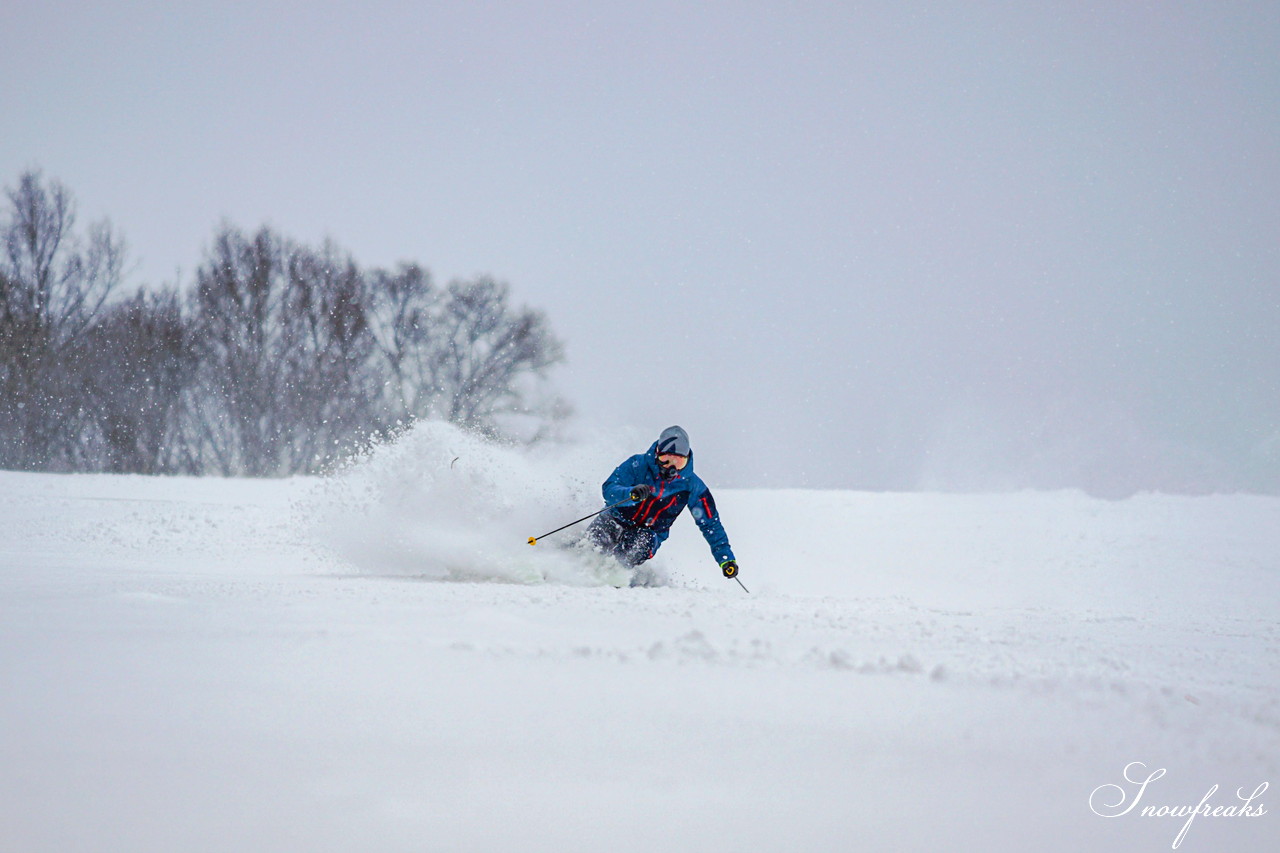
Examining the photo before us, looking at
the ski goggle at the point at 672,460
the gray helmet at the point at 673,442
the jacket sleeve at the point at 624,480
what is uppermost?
the gray helmet at the point at 673,442

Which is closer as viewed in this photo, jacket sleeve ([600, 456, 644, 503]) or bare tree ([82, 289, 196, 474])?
jacket sleeve ([600, 456, 644, 503])

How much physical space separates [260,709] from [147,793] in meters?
0.56

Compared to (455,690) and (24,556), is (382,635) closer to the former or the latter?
(455,690)

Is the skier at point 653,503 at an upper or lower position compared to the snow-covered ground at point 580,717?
upper

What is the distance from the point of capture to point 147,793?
2320 millimetres

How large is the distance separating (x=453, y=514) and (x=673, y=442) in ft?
7.85

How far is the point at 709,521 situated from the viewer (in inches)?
322

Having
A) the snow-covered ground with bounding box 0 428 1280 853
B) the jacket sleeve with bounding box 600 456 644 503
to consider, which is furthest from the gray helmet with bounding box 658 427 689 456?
the snow-covered ground with bounding box 0 428 1280 853

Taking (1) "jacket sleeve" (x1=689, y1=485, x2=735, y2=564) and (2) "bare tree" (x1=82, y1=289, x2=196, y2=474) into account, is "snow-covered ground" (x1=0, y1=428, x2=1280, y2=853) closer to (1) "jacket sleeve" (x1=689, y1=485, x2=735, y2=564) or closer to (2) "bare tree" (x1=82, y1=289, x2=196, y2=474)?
(1) "jacket sleeve" (x1=689, y1=485, x2=735, y2=564)

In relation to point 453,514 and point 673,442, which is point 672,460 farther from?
point 453,514

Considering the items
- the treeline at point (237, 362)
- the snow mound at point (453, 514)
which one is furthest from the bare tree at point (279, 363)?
the snow mound at point (453, 514)

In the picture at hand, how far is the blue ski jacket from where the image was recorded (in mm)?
8047

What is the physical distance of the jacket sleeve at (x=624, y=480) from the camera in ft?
26.5

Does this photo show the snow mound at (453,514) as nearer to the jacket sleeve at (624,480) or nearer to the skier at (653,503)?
the skier at (653,503)
